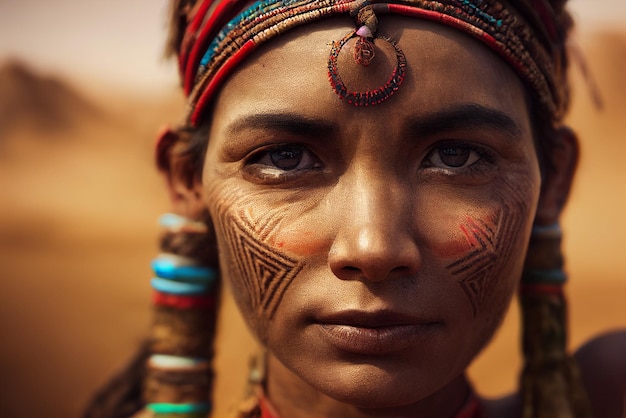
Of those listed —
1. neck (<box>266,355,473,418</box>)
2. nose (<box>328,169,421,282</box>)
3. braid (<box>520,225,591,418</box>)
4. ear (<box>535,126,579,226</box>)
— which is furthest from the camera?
braid (<box>520,225,591,418</box>)

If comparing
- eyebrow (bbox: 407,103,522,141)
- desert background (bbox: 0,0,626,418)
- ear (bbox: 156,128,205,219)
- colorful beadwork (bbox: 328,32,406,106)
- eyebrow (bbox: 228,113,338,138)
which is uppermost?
colorful beadwork (bbox: 328,32,406,106)

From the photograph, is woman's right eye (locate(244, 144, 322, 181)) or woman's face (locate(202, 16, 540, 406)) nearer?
woman's face (locate(202, 16, 540, 406))

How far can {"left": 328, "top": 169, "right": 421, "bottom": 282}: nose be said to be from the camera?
1563 millimetres

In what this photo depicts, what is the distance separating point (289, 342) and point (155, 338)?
0.93 meters

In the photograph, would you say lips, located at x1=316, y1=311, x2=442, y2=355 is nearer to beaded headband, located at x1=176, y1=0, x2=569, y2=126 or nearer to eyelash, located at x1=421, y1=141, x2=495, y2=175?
eyelash, located at x1=421, y1=141, x2=495, y2=175

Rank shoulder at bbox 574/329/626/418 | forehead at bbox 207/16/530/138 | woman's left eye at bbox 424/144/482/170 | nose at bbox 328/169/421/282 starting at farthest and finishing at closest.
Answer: shoulder at bbox 574/329/626/418, woman's left eye at bbox 424/144/482/170, forehead at bbox 207/16/530/138, nose at bbox 328/169/421/282

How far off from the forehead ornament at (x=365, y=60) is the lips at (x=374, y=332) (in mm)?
568

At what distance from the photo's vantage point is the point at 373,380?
1692 millimetres

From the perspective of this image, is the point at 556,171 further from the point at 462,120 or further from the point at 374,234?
the point at 374,234

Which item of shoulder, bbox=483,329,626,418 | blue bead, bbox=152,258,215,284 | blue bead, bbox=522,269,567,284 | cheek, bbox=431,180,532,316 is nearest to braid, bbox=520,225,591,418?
blue bead, bbox=522,269,567,284

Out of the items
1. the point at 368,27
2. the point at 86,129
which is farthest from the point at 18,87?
the point at 368,27

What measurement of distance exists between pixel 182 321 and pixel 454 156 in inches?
51.6

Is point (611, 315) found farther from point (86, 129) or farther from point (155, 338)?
point (86, 129)

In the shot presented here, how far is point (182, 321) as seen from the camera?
2494 mm
